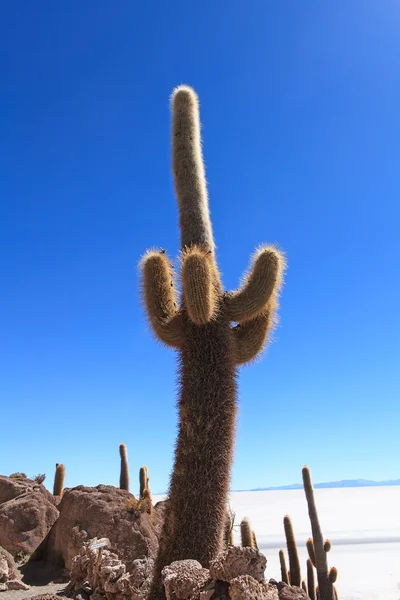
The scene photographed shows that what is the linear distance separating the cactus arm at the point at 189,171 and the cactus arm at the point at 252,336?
117 cm

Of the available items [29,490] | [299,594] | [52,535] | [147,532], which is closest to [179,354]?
[299,594]

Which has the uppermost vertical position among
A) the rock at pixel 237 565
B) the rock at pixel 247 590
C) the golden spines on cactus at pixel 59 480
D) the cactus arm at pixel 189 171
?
the cactus arm at pixel 189 171

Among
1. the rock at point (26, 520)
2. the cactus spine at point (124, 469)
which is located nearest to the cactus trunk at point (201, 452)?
the rock at point (26, 520)

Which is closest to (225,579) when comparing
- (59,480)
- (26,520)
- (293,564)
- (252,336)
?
(252,336)

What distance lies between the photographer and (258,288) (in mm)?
7051

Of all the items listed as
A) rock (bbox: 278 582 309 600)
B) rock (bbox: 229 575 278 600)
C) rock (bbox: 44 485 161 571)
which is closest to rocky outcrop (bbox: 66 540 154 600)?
rock (bbox: 278 582 309 600)

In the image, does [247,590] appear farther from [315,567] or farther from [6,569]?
[315,567]

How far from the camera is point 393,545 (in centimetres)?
3881

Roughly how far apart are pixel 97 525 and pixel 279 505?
225 feet

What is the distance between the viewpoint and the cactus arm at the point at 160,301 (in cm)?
697

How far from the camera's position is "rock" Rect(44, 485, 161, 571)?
10.8 m

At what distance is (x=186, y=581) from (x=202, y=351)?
104 inches

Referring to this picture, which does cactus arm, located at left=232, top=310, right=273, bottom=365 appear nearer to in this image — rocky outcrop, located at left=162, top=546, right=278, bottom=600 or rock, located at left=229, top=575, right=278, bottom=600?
rocky outcrop, located at left=162, top=546, right=278, bottom=600

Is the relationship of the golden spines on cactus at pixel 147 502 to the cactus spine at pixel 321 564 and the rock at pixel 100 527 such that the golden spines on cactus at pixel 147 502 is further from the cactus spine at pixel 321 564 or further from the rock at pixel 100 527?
the cactus spine at pixel 321 564
